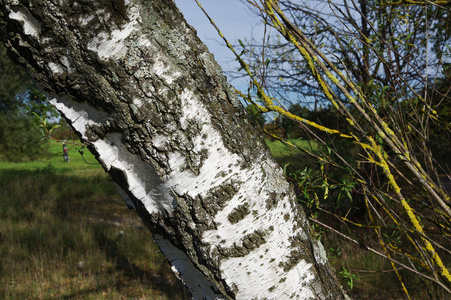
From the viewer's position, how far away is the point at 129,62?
2.81 ft

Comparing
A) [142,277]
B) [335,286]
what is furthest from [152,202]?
[142,277]

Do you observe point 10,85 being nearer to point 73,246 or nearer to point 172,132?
point 73,246

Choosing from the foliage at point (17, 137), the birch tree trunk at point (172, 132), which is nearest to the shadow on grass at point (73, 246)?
the birch tree trunk at point (172, 132)

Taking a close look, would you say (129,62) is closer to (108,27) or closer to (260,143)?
(108,27)

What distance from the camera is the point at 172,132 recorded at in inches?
34.8

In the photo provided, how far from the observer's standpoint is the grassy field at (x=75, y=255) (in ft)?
11.8

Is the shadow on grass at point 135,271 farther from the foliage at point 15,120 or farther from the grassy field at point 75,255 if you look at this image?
the foliage at point 15,120

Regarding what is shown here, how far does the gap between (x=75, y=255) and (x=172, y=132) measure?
413cm

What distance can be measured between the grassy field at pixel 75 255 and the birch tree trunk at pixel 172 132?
253 centimetres

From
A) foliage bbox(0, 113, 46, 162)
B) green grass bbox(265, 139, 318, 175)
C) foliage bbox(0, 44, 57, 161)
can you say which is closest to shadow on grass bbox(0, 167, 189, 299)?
green grass bbox(265, 139, 318, 175)

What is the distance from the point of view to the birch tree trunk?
0.86 meters

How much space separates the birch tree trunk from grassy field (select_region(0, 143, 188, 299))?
99.8 inches

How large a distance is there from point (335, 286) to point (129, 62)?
935 millimetres

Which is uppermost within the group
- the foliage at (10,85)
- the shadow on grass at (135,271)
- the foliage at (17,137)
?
the foliage at (10,85)
